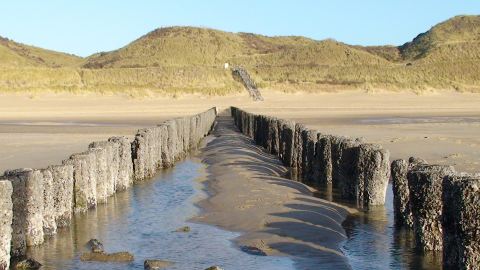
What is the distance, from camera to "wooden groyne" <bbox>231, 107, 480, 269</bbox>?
22.4ft

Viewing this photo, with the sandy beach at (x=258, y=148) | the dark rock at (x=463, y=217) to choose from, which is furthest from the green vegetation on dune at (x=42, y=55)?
the dark rock at (x=463, y=217)

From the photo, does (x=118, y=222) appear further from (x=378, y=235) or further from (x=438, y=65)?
(x=438, y=65)

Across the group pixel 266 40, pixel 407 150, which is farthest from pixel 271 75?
pixel 266 40

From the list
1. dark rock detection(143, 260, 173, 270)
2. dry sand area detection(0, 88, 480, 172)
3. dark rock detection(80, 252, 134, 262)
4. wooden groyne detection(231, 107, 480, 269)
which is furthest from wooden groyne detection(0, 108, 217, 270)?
wooden groyne detection(231, 107, 480, 269)

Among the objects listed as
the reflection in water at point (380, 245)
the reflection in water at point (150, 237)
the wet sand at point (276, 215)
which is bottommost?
the reflection in water at point (380, 245)

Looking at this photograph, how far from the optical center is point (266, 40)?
6058 inches

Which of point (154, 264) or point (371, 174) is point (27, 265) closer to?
point (154, 264)

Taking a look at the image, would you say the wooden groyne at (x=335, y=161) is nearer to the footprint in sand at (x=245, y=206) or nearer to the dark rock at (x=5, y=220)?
the footprint in sand at (x=245, y=206)

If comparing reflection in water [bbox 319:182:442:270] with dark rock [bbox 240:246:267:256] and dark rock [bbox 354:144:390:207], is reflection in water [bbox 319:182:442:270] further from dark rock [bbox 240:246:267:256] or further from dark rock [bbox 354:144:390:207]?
dark rock [bbox 240:246:267:256]

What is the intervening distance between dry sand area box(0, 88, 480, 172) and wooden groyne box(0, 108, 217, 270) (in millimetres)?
3266

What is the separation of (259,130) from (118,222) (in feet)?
47.7

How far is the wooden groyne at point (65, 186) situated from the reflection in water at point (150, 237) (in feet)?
0.67

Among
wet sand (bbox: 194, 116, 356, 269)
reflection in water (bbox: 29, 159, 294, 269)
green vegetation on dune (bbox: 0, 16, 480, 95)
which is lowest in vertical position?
reflection in water (bbox: 29, 159, 294, 269)

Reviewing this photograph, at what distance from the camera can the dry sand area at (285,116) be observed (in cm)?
2039
